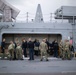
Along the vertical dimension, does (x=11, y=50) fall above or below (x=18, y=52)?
above

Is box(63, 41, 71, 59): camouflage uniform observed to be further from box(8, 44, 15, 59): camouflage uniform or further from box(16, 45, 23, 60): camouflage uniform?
box(8, 44, 15, 59): camouflage uniform

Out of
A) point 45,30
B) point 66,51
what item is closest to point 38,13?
point 45,30

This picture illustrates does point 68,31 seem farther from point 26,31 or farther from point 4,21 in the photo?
point 4,21

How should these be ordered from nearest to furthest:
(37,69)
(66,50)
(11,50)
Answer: (37,69) → (11,50) → (66,50)

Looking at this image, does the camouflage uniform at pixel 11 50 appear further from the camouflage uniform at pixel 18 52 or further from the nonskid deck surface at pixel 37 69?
the nonskid deck surface at pixel 37 69

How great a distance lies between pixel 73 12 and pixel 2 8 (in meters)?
7.40

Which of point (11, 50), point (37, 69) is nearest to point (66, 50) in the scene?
point (11, 50)

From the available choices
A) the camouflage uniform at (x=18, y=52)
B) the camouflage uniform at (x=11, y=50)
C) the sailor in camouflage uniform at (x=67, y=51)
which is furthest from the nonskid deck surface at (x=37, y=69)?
the sailor in camouflage uniform at (x=67, y=51)

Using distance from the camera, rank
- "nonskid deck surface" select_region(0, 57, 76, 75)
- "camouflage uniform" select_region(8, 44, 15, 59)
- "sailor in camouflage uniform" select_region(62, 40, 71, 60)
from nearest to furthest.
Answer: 1. "nonskid deck surface" select_region(0, 57, 76, 75)
2. "camouflage uniform" select_region(8, 44, 15, 59)
3. "sailor in camouflage uniform" select_region(62, 40, 71, 60)

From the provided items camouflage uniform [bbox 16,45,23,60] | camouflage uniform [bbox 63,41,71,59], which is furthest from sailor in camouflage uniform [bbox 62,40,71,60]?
camouflage uniform [bbox 16,45,23,60]

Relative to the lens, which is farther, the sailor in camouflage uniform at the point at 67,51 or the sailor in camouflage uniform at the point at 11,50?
the sailor in camouflage uniform at the point at 67,51

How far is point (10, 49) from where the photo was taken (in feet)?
69.7

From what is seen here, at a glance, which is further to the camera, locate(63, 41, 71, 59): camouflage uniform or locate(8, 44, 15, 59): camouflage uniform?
locate(63, 41, 71, 59): camouflage uniform

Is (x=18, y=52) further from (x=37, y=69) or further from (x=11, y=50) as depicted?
(x=37, y=69)
